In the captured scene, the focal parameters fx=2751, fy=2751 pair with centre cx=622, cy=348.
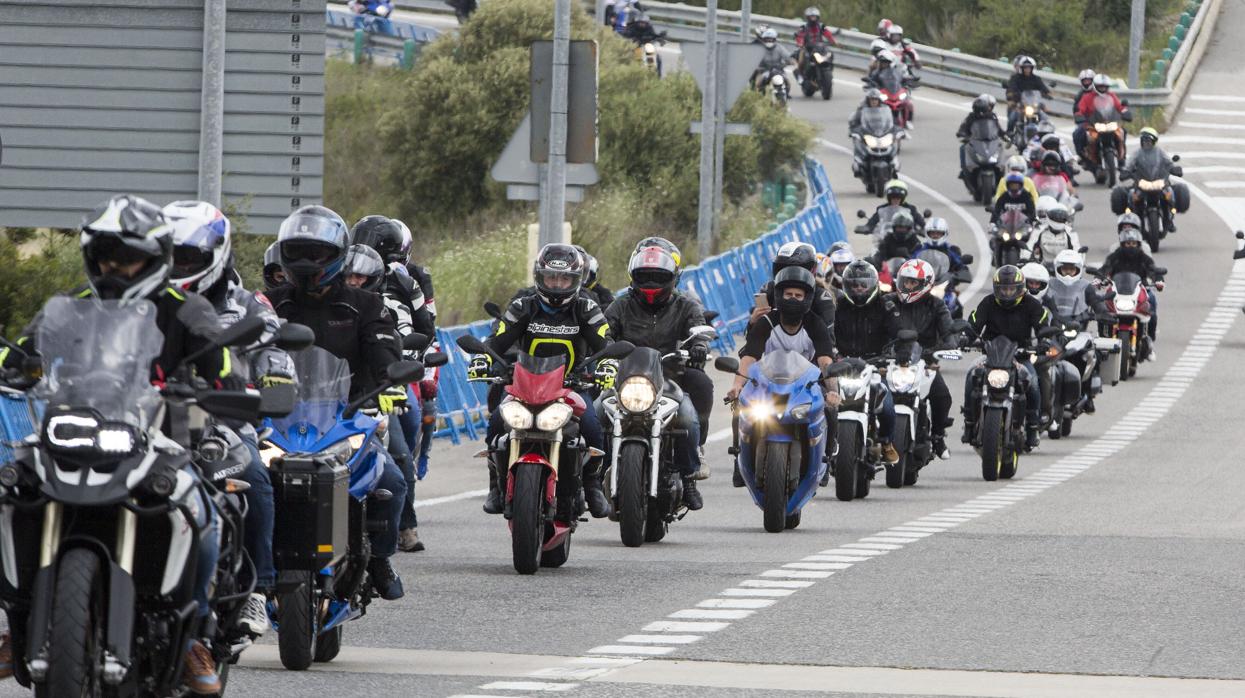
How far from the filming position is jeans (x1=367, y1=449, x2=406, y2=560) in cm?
1027

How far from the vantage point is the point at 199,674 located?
26.2ft

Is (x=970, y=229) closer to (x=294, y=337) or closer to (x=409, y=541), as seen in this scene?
(x=409, y=541)

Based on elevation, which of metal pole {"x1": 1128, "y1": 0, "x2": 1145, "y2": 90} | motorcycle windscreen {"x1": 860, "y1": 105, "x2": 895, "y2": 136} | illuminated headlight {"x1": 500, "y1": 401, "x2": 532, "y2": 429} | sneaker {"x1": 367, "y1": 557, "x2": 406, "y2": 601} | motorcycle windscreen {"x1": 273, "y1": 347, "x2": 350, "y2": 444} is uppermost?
metal pole {"x1": 1128, "y1": 0, "x2": 1145, "y2": 90}

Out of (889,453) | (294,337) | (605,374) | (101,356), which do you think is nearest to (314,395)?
(294,337)

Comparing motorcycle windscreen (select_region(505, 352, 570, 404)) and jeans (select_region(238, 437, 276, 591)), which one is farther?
motorcycle windscreen (select_region(505, 352, 570, 404))

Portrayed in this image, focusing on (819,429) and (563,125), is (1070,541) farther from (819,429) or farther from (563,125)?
(563,125)

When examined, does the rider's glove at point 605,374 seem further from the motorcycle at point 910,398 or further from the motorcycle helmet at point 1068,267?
the motorcycle helmet at point 1068,267

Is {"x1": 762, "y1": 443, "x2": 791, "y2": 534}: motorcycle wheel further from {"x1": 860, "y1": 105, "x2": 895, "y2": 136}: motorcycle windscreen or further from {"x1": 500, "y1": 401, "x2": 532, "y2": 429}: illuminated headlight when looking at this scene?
{"x1": 860, "y1": 105, "x2": 895, "y2": 136}: motorcycle windscreen

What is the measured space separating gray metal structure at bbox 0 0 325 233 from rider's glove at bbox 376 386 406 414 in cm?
634

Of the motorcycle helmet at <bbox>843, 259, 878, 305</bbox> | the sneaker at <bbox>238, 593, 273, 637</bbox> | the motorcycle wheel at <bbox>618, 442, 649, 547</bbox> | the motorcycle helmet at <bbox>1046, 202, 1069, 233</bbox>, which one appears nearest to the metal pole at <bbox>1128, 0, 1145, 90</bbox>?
the motorcycle helmet at <bbox>1046, 202, 1069, 233</bbox>

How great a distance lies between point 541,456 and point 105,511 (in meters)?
6.28

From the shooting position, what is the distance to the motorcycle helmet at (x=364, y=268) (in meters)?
13.4

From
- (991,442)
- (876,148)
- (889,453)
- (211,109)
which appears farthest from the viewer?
(876,148)

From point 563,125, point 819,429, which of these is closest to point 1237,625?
point 819,429
